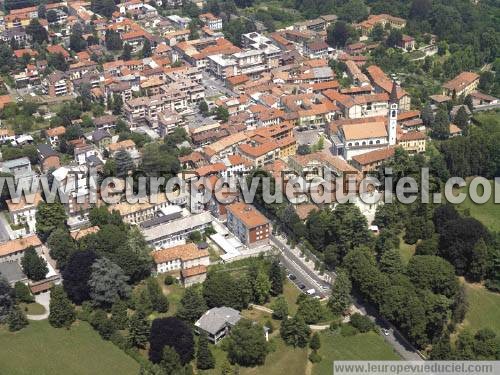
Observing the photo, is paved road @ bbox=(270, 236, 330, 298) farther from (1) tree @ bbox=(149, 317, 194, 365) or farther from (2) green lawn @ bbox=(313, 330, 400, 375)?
(1) tree @ bbox=(149, 317, 194, 365)

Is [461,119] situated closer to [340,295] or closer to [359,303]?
[359,303]

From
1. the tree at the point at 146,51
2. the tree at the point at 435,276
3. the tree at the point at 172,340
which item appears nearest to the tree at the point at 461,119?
the tree at the point at 435,276

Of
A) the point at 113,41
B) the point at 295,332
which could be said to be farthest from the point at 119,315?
the point at 113,41

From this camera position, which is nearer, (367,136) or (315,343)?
(315,343)

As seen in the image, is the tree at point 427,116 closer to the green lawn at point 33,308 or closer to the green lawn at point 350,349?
the green lawn at point 350,349

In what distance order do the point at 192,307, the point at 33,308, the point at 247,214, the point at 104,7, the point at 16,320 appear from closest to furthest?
the point at 192,307
the point at 16,320
the point at 33,308
the point at 247,214
the point at 104,7

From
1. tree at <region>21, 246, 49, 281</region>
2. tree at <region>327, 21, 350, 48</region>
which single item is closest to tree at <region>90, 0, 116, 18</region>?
tree at <region>327, 21, 350, 48</region>

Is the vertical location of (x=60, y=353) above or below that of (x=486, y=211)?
below
